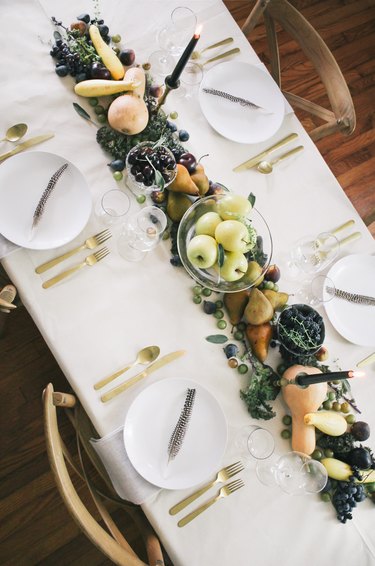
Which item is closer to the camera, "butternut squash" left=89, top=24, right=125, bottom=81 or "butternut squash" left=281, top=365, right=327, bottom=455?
"butternut squash" left=281, top=365, right=327, bottom=455

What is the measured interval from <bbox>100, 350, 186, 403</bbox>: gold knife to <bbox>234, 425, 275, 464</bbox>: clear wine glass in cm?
27

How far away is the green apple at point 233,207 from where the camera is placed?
133cm

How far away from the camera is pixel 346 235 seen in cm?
160

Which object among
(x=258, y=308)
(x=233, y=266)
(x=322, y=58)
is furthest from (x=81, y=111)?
(x=322, y=58)

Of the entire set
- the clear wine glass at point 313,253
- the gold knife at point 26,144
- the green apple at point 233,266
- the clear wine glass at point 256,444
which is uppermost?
the gold knife at point 26,144

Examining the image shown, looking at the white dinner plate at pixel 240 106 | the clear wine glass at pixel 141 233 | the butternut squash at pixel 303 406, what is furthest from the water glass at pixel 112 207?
the butternut squash at pixel 303 406

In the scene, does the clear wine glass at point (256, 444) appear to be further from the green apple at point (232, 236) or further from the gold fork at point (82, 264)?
the gold fork at point (82, 264)

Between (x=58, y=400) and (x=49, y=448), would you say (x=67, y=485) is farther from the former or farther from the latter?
(x=58, y=400)

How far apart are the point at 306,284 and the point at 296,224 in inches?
7.5

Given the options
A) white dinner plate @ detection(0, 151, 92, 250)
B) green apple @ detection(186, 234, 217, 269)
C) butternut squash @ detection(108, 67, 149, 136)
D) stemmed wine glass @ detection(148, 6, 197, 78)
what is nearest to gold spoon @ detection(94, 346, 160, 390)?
green apple @ detection(186, 234, 217, 269)

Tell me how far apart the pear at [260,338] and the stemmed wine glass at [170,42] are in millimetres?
817

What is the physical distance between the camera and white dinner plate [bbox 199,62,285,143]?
1581 mm

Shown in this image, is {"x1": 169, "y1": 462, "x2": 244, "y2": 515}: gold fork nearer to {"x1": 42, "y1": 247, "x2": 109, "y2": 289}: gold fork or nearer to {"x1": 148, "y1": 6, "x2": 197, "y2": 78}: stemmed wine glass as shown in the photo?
{"x1": 42, "y1": 247, "x2": 109, "y2": 289}: gold fork

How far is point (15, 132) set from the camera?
1.40 meters
